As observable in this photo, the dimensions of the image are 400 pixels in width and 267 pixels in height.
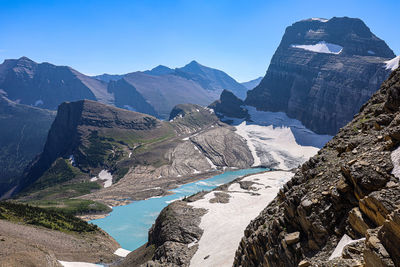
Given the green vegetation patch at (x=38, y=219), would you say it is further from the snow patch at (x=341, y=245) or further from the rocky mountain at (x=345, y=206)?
the snow patch at (x=341, y=245)

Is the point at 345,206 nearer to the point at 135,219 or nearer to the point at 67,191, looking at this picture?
the point at 135,219

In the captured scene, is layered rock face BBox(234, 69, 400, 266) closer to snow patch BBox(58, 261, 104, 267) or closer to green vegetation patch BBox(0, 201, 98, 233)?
snow patch BBox(58, 261, 104, 267)

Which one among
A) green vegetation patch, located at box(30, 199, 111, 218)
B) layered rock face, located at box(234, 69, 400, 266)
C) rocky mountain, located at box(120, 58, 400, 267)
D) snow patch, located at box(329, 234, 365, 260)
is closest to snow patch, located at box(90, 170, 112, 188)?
green vegetation patch, located at box(30, 199, 111, 218)

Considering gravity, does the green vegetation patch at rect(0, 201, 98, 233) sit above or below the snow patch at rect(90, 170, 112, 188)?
above

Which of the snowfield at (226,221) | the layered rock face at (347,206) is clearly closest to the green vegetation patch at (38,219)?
the snowfield at (226,221)

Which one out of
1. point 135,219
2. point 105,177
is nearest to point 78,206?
point 135,219

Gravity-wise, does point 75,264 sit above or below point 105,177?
above

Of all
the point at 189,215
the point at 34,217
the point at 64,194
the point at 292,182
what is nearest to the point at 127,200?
the point at 64,194
